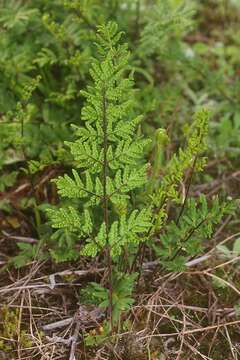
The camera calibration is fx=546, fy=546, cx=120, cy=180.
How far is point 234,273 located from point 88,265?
0.58 m

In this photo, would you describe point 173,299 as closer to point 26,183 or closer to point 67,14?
point 26,183

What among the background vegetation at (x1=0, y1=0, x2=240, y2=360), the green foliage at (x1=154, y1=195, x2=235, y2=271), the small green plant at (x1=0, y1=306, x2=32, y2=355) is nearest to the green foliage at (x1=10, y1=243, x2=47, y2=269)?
the background vegetation at (x1=0, y1=0, x2=240, y2=360)

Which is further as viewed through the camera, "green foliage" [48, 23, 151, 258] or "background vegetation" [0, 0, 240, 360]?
"background vegetation" [0, 0, 240, 360]

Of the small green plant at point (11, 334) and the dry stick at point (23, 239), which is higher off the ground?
the dry stick at point (23, 239)

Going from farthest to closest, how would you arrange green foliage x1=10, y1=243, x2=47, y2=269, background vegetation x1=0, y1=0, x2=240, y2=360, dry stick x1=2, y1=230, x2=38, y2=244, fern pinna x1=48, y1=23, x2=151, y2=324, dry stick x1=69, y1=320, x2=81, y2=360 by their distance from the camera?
dry stick x1=2, y1=230, x2=38, y2=244 → green foliage x1=10, y1=243, x2=47, y2=269 → dry stick x1=69, y1=320, x2=81, y2=360 → background vegetation x1=0, y1=0, x2=240, y2=360 → fern pinna x1=48, y1=23, x2=151, y2=324

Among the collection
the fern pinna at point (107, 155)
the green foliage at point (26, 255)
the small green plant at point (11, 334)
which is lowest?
the small green plant at point (11, 334)

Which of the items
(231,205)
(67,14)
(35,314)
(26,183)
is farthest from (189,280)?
(67,14)

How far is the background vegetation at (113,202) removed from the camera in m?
1.73

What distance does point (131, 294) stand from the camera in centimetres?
200

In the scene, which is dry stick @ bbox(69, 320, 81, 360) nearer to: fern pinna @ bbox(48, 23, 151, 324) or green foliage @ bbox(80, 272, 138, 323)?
green foliage @ bbox(80, 272, 138, 323)

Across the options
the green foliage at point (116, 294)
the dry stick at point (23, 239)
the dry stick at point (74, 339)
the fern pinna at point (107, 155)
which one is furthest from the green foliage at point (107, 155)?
the dry stick at point (23, 239)

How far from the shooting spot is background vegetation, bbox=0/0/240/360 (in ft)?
5.66

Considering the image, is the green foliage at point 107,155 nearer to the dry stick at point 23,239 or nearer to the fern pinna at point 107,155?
the fern pinna at point 107,155

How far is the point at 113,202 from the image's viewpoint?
5.61 ft
